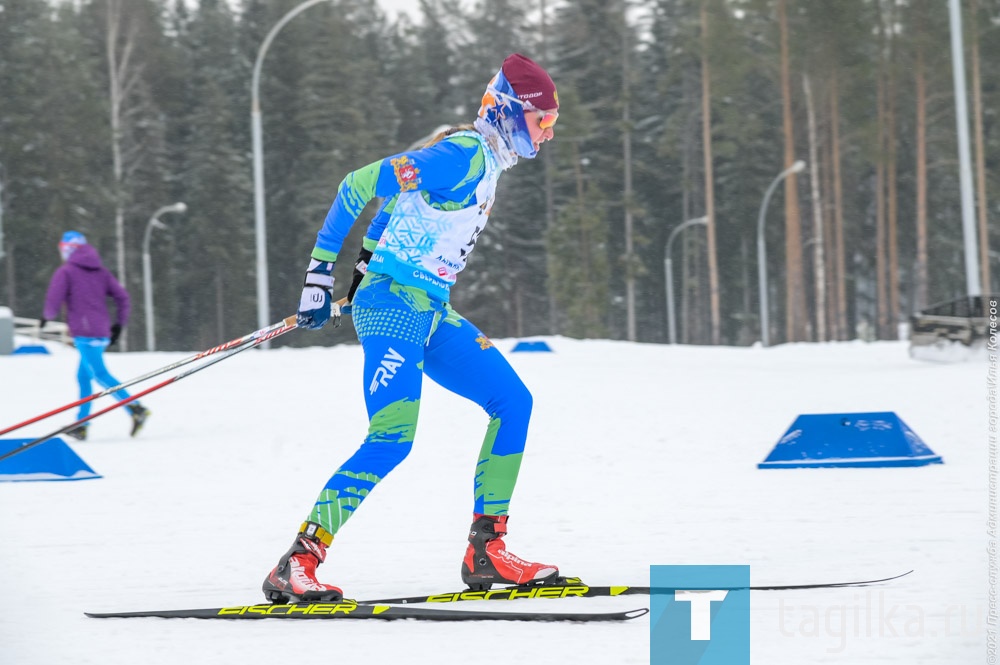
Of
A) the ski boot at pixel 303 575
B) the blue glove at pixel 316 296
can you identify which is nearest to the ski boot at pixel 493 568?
the ski boot at pixel 303 575

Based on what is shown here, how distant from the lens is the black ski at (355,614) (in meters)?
4.07

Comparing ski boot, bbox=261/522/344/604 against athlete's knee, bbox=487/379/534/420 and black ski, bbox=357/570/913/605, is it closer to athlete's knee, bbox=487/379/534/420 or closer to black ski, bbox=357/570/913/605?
black ski, bbox=357/570/913/605

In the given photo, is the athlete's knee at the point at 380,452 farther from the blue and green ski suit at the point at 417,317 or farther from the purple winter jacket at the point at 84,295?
the purple winter jacket at the point at 84,295

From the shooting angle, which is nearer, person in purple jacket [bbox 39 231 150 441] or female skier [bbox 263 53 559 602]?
female skier [bbox 263 53 559 602]

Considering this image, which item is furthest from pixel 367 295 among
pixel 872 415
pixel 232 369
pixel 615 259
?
pixel 615 259

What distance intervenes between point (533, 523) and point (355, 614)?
2341mm

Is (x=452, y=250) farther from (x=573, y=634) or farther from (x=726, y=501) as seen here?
(x=726, y=501)

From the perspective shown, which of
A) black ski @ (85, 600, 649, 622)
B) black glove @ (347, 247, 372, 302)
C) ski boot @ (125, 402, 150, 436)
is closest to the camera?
black ski @ (85, 600, 649, 622)

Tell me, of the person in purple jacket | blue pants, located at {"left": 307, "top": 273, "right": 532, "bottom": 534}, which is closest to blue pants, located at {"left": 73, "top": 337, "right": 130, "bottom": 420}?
the person in purple jacket

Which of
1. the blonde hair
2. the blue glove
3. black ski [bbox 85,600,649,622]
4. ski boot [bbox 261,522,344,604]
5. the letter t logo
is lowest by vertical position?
black ski [bbox 85,600,649,622]

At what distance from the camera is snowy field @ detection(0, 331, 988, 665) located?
3.85 metres

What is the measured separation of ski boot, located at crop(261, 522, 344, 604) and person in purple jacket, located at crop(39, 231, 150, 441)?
728 cm

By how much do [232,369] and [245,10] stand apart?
47.4 meters

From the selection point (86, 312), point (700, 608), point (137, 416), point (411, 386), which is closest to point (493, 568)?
point (411, 386)
